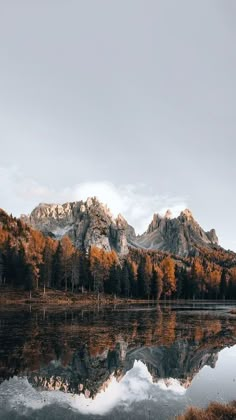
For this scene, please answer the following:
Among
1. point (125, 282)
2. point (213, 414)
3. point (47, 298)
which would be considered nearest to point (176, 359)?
point (213, 414)

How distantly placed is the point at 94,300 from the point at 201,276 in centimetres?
7642

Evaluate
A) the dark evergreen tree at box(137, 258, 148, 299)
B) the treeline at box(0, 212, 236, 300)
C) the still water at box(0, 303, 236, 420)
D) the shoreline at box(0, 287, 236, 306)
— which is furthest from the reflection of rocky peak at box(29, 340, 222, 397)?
the dark evergreen tree at box(137, 258, 148, 299)

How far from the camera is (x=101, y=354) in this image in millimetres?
28172

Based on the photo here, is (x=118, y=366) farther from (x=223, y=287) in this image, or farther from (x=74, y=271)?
(x=223, y=287)

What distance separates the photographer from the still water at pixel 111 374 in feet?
55.7

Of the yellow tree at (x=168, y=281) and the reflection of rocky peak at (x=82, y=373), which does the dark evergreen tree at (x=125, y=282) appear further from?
the reflection of rocky peak at (x=82, y=373)

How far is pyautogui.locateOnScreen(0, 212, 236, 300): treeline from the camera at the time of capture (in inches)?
4476

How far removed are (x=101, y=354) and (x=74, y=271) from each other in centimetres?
10004

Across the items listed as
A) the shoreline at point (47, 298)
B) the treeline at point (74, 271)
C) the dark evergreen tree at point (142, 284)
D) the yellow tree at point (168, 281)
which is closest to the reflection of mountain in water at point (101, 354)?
the shoreline at point (47, 298)

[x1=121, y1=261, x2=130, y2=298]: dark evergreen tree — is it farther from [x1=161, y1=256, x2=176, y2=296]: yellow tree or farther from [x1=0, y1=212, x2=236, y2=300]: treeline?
[x1=161, y1=256, x2=176, y2=296]: yellow tree

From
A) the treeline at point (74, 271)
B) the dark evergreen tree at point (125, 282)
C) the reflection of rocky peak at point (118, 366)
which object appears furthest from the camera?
the dark evergreen tree at point (125, 282)

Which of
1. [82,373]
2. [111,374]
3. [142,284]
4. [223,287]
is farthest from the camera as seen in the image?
[223,287]

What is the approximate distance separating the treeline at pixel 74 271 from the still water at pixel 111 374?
7699 cm

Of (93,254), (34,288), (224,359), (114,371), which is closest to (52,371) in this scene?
(114,371)
